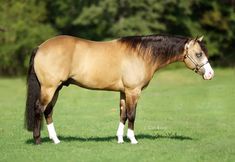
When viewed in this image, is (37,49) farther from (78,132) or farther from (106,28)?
(106,28)

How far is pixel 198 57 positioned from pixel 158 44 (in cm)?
83

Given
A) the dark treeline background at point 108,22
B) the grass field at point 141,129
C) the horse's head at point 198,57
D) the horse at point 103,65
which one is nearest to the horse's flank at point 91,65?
the horse at point 103,65

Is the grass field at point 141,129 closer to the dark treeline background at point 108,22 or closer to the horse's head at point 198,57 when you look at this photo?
the horse's head at point 198,57

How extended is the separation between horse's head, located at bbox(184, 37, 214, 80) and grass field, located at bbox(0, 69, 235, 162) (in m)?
1.41

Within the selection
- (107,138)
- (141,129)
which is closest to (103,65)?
(107,138)

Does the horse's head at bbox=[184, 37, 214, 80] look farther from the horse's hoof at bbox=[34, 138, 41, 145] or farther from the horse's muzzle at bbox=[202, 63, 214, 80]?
the horse's hoof at bbox=[34, 138, 41, 145]

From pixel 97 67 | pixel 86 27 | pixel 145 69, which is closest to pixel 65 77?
pixel 97 67

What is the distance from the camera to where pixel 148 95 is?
23469 mm

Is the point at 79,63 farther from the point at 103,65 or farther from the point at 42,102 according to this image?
the point at 42,102

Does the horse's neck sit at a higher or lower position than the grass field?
higher

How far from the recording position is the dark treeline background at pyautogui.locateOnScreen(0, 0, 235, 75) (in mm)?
35969

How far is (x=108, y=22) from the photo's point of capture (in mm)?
37000

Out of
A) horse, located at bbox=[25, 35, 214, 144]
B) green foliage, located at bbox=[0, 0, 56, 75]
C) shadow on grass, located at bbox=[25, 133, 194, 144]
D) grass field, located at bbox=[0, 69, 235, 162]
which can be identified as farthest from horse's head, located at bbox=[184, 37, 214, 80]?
green foliage, located at bbox=[0, 0, 56, 75]

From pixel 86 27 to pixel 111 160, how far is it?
31.3 metres
